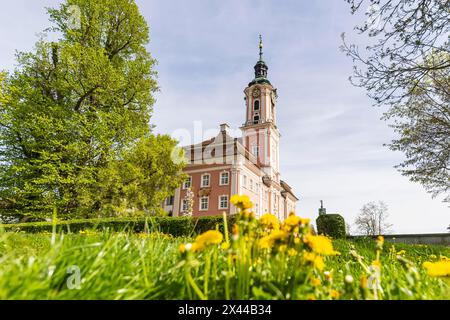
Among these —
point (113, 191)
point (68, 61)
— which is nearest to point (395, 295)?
point (113, 191)

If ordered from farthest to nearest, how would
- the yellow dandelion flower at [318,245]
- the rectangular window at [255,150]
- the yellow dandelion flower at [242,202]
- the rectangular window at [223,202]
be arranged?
the rectangular window at [255,150], the rectangular window at [223,202], the yellow dandelion flower at [242,202], the yellow dandelion flower at [318,245]

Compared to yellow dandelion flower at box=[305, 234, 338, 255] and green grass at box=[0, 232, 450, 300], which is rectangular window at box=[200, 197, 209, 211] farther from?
yellow dandelion flower at box=[305, 234, 338, 255]

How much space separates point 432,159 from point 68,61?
19870mm

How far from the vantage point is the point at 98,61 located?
50.0 ft

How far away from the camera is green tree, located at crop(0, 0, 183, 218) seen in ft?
46.4

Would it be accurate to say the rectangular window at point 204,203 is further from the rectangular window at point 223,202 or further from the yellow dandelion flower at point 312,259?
the yellow dandelion flower at point 312,259

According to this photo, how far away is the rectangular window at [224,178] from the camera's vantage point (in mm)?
30903

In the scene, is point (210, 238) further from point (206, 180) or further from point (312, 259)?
point (206, 180)

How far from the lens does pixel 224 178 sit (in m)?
31.2

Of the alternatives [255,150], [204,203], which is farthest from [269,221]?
[255,150]

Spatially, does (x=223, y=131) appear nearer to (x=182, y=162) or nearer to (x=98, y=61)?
(x=182, y=162)

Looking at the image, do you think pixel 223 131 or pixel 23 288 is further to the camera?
pixel 223 131

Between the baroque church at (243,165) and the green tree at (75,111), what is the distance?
10536 millimetres

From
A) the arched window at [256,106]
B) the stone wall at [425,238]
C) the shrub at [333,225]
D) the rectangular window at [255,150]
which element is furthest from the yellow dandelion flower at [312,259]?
the arched window at [256,106]
